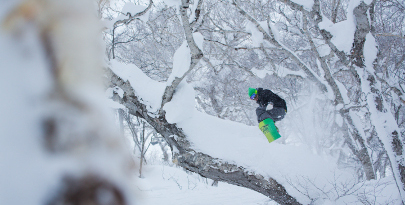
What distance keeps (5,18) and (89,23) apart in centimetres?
8

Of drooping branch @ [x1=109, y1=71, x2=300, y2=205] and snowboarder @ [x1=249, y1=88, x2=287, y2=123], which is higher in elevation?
snowboarder @ [x1=249, y1=88, x2=287, y2=123]

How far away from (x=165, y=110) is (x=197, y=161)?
726 millimetres

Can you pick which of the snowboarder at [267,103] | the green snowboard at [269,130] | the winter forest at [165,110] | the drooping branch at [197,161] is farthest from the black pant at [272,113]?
the drooping branch at [197,161]

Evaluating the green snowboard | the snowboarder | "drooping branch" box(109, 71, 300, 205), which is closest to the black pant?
the snowboarder

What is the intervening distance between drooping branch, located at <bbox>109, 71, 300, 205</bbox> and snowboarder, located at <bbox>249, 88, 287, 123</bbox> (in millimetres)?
1569

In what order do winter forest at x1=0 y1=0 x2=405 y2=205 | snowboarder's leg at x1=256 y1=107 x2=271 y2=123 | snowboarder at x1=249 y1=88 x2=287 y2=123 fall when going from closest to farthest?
winter forest at x1=0 y1=0 x2=405 y2=205
snowboarder's leg at x1=256 y1=107 x2=271 y2=123
snowboarder at x1=249 y1=88 x2=287 y2=123

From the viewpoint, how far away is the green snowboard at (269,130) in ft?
13.1

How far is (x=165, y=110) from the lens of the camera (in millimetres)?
3035

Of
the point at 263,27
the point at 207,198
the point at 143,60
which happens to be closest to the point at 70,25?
the point at 263,27

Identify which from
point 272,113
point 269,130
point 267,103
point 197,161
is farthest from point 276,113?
point 197,161

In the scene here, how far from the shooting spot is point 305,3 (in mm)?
4512

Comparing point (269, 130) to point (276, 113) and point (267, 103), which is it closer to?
point (276, 113)

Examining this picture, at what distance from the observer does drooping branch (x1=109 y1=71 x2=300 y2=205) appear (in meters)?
3.07

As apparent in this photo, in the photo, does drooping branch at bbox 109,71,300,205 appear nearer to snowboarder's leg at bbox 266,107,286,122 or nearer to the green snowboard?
the green snowboard
